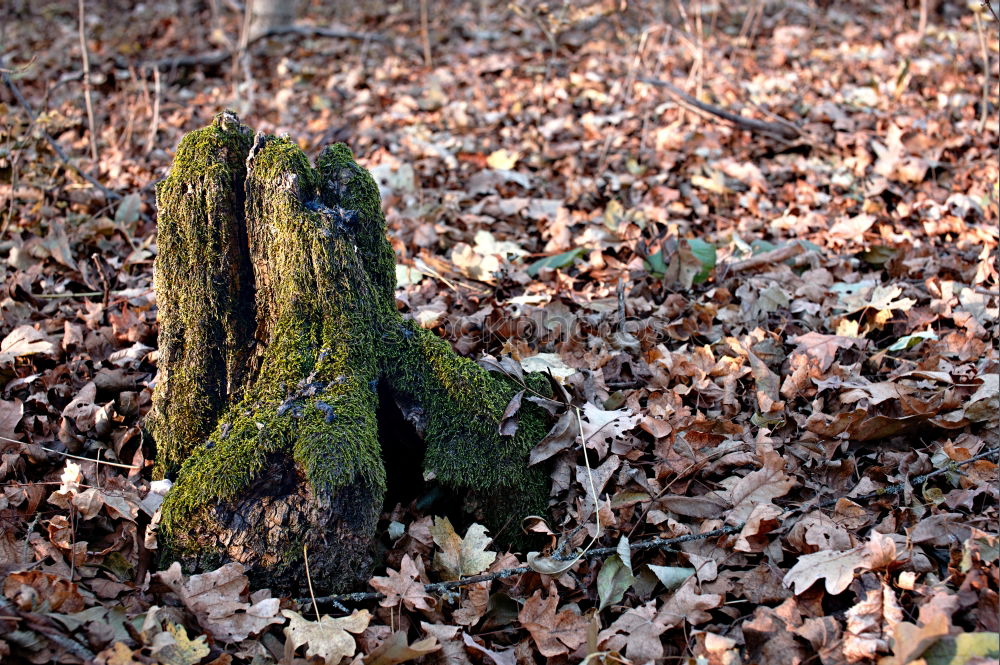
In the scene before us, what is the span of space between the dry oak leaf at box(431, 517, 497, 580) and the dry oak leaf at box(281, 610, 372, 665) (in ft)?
1.21

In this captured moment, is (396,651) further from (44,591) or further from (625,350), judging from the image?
(625,350)

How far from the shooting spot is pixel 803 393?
134 inches

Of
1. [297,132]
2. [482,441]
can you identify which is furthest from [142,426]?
[297,132]

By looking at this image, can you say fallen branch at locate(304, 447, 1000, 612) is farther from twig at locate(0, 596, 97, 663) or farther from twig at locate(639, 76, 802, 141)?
twig at locate(639, 76, 802, 141)

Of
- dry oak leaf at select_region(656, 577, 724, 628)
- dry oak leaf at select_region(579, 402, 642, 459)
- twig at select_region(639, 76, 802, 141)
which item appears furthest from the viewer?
twig at select_region(639, 76, 802, 141)

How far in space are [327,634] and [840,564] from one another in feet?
5.35

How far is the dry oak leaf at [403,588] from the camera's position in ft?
8.52

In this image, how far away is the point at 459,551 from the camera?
281cm

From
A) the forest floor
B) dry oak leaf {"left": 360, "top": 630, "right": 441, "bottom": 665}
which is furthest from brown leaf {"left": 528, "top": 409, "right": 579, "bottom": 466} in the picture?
dry oak leaf {"left": 360, "top": 630, "right": 441, "bottom": 665}

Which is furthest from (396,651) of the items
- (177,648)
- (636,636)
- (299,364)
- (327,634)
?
(299,364)

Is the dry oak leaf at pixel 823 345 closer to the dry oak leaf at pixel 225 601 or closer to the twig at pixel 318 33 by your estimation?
the dry oak leaf at pixel 225 601

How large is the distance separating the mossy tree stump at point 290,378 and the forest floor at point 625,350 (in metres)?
0.15

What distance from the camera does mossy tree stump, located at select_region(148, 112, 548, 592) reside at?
2582 mm

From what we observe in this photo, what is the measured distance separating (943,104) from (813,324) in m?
3.63
